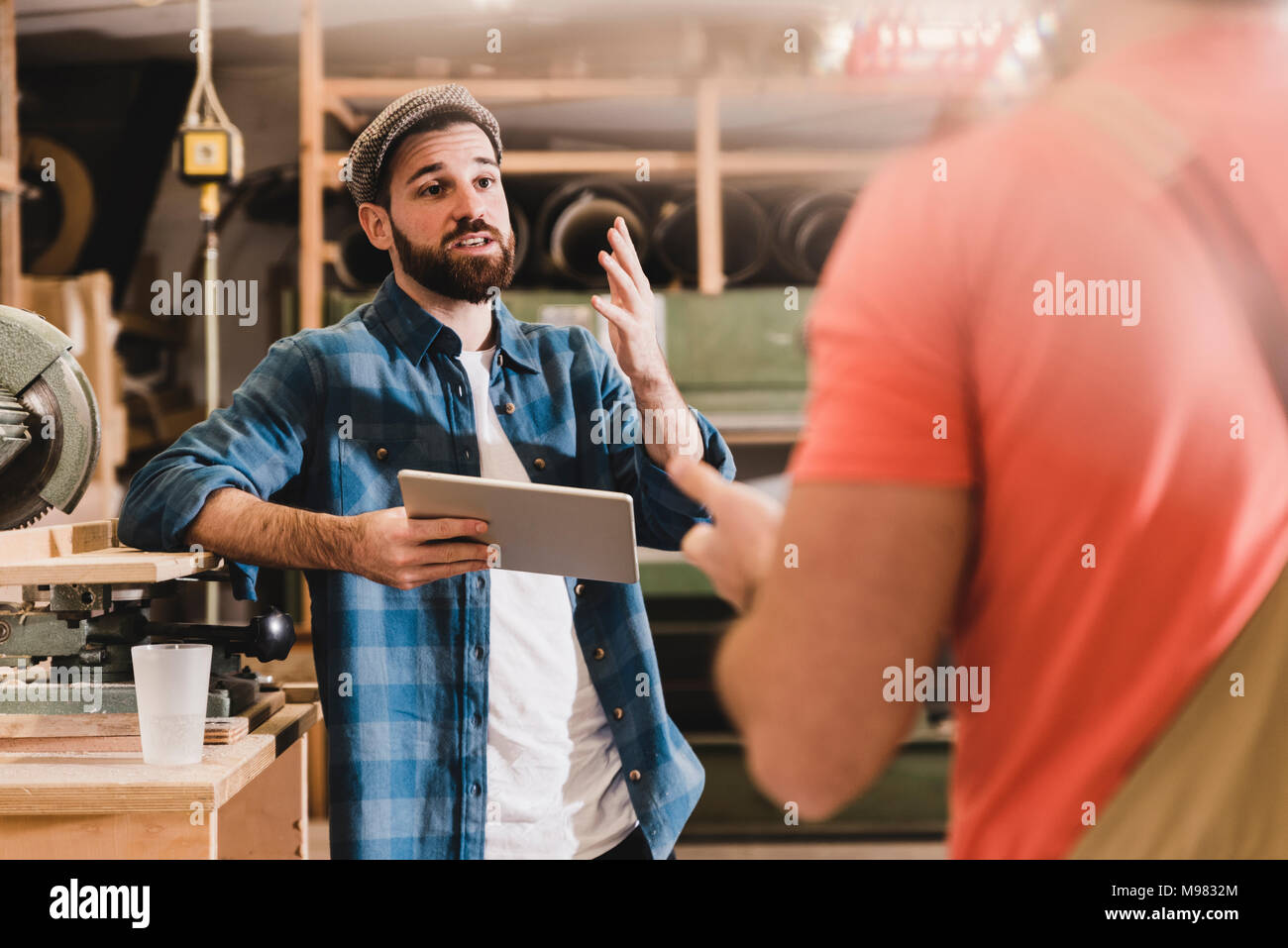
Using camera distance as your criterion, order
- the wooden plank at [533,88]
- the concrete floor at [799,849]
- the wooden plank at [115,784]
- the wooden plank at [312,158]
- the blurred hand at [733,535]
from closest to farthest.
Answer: the blurred hand at [733,535] < the wooden plank at [115,784] < the wooden plank at [312,158] < the wooden plank at [533,88] < the concrete floor at [799,849]

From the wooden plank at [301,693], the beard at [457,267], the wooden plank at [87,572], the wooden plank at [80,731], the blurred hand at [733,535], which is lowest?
the wooden plank at [301,693]

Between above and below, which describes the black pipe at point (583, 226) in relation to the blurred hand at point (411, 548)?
above

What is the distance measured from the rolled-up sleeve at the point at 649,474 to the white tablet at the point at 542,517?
302mm

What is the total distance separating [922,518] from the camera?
2.14 feet

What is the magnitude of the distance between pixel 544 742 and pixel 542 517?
1.37 ft

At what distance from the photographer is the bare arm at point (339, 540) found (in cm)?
135

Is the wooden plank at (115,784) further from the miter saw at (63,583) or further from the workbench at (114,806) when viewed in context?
the miter saw at (63,583)

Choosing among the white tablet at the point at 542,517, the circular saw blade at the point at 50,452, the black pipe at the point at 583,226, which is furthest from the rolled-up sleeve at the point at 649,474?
the black pipe at the point at 583,226

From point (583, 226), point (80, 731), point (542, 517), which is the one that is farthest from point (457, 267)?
point (583, 226)

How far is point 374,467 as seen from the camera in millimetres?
1610

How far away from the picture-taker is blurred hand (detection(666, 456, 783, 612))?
0.78 m

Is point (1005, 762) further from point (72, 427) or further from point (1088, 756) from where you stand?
point (72, 427)

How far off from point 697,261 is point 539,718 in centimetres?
224
